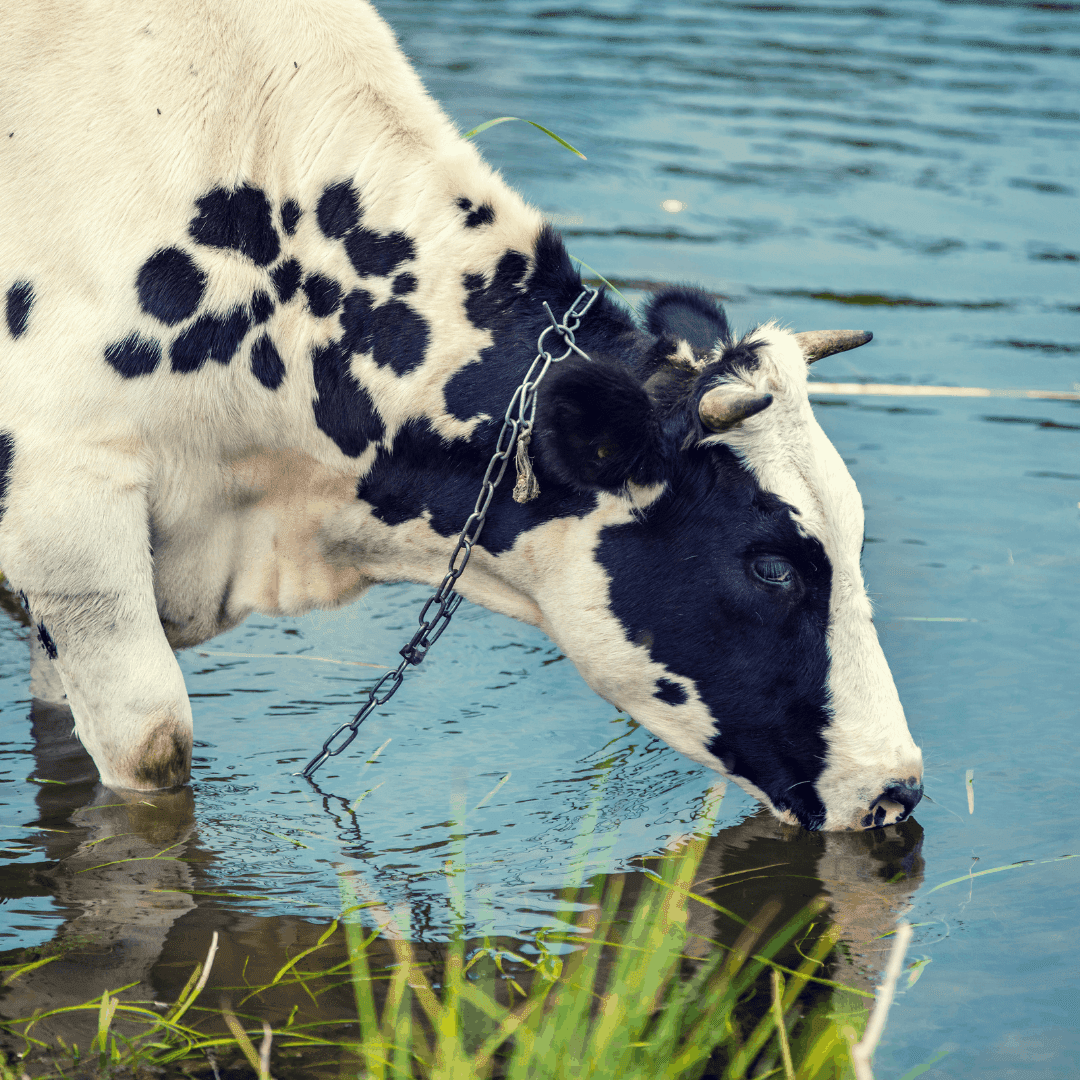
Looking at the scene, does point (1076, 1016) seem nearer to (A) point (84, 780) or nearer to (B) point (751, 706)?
(B) point (751, 706)

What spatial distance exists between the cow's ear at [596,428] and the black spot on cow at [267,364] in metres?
0.79

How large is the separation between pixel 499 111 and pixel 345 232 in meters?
9.25

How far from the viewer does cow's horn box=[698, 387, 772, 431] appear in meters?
3.78

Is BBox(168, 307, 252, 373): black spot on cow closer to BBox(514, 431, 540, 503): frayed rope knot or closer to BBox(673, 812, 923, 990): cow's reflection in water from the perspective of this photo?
BBox(514, 431, 540, 503): frayed rope knot

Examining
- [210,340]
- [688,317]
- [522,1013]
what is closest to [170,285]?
[210,340]

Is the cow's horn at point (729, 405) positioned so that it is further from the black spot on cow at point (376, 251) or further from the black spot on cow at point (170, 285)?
the black spot on cow at point (170, 285)

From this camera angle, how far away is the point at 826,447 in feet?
13.2

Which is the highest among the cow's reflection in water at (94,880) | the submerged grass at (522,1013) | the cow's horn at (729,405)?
the cow's horn at (729,405)

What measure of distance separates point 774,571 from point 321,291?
1510 mm

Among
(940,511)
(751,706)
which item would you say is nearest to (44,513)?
(751,706)

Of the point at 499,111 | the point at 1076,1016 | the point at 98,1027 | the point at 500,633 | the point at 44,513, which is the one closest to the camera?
the point at 98,1027

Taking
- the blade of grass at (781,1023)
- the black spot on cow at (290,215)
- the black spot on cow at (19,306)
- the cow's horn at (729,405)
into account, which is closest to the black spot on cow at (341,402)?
the black spot on cow at (290,215)

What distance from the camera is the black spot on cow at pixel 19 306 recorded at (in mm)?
4055

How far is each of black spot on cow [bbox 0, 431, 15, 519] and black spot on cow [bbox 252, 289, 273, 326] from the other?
75cm
